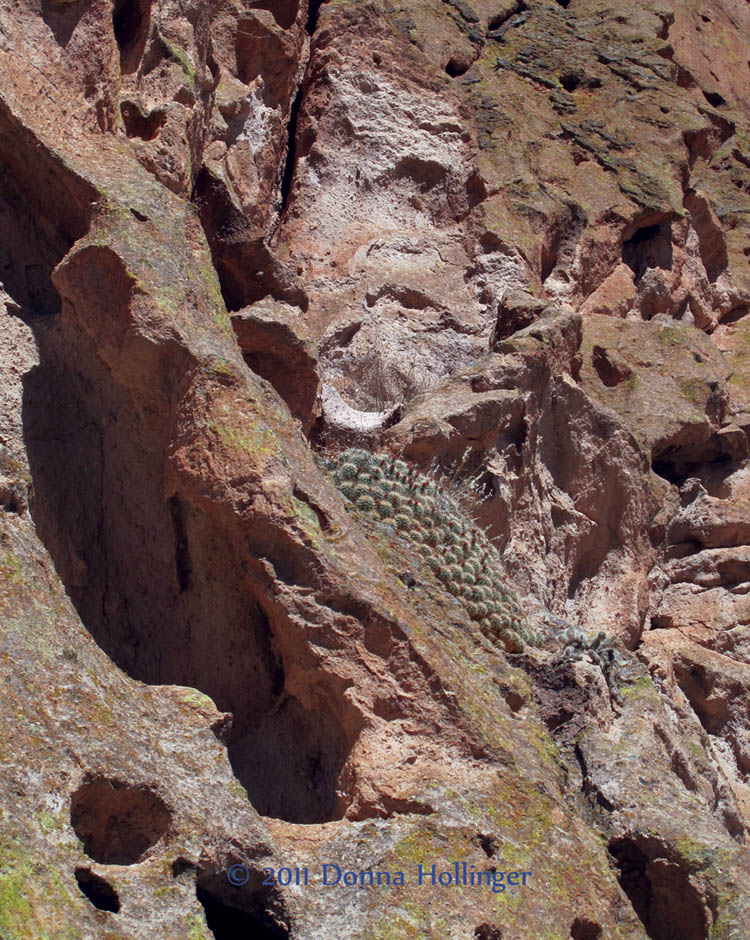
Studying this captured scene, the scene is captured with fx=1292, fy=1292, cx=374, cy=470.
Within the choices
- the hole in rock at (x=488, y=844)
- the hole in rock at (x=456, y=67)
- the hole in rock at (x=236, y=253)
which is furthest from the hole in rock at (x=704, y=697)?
the hole in rock at (x=456, y=67)

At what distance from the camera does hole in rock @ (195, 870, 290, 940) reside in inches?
172

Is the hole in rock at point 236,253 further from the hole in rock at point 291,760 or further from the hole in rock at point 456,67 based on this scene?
the hole in rock at point 456,67

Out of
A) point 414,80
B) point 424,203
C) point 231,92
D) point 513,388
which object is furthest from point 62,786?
point 414,80

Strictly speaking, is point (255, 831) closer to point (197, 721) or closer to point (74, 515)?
point (197, 721)

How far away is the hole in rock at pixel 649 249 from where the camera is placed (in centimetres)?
1092

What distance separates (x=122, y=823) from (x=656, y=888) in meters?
2.45

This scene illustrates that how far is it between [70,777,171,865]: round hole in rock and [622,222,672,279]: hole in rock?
775cm

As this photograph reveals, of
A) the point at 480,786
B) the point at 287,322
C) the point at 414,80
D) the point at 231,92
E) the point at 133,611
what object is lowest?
the point at 133,611

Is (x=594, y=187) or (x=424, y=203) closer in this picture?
(x=424, y=203)

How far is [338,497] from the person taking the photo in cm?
585

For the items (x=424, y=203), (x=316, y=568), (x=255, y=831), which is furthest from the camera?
(x=424, y=203)

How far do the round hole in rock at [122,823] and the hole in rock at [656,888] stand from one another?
86.1 inches

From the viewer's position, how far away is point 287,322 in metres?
7.23

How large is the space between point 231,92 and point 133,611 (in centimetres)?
465
